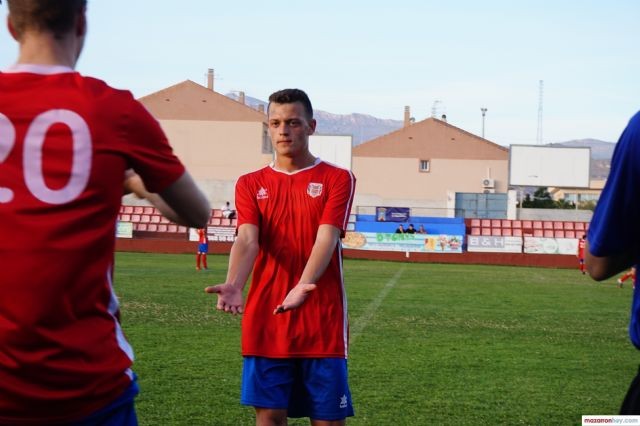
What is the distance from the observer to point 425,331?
554 inches

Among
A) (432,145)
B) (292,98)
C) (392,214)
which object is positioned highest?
(432,145)

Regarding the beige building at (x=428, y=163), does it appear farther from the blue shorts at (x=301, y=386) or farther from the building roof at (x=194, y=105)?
the blue shorts at (x=301, y=386)

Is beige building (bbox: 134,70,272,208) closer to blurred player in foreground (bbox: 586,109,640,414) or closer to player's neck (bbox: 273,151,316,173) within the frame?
player's neck (bbox: 273,151,316,173)

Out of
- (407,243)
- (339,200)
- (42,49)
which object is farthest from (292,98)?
(407,243)

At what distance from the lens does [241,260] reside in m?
5.15

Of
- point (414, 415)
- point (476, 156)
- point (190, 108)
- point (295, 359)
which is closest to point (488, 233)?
point (476, 156)

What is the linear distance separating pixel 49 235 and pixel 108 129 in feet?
1.11

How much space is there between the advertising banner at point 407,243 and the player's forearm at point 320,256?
36.0m

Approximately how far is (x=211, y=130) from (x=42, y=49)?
2709 inches

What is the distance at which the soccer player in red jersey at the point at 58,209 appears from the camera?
8.55ft

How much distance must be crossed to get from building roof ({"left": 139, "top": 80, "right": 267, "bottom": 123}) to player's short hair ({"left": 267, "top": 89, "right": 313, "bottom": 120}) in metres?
65.6

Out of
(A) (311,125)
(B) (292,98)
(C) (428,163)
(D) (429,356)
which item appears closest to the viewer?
(B) (292,98)

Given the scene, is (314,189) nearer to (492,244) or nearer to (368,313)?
(368,313)

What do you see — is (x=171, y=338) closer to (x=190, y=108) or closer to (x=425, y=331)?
(x=425, y=331)
